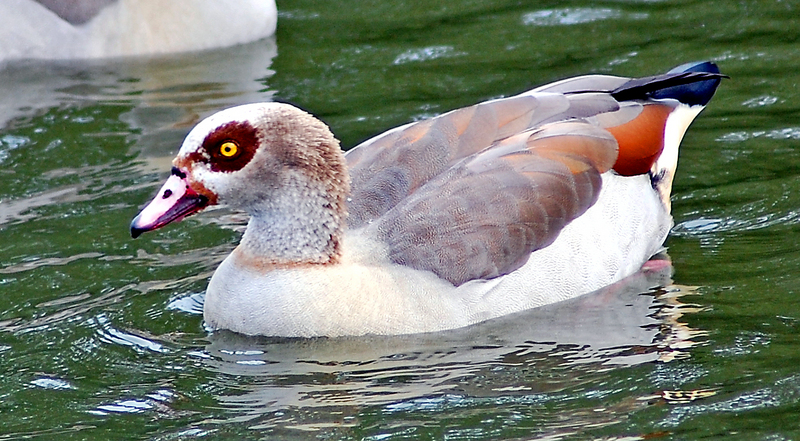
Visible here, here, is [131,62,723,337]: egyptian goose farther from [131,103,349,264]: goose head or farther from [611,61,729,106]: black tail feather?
[611,61,729,106]: black tail feather

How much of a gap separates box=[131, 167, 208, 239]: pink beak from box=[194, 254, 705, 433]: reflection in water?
73cm

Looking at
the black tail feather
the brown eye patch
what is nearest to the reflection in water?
the brown eye patch

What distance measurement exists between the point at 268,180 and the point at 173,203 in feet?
1.66

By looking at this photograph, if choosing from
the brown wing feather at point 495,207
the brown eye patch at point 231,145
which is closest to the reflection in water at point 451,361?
the brown wing feather at point 495,207

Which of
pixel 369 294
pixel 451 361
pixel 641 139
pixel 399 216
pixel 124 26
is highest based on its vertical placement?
pixel 124 26

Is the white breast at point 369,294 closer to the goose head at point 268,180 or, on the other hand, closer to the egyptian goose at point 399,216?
the egyptian goose at point 399,216

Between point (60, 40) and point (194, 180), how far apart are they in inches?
206

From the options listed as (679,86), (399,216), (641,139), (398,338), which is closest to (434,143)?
(399,216)

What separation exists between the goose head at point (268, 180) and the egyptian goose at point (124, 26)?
509cm

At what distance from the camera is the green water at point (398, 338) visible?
5926 mm

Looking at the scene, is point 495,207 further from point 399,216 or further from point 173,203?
point 173,203

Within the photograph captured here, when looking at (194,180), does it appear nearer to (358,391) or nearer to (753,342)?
(358,391)

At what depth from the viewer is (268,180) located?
22.4ft

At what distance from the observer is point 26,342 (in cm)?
694
